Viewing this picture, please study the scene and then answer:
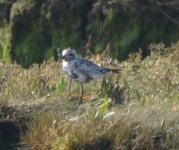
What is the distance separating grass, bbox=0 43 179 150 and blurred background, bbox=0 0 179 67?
3401mm

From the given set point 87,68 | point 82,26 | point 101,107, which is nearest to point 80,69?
point 87,68

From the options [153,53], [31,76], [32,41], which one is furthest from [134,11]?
[31,76]

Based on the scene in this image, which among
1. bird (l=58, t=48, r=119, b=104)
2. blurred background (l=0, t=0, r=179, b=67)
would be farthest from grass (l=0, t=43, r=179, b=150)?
blurred background (l=0, t=0, r=179, b=67)

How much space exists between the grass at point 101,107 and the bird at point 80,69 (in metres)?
0.21

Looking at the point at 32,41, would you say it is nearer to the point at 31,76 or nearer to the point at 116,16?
the point at 116,16

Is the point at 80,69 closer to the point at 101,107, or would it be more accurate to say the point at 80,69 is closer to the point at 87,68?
the point at 87,68

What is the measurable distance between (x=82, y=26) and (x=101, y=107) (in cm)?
630

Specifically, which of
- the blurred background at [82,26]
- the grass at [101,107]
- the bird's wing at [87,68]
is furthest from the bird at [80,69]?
the blurred background at [82,26]

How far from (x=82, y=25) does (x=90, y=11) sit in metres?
0.26

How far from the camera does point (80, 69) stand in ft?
37.2

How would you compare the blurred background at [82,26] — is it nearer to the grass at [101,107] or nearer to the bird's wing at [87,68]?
the grass at [101,107]

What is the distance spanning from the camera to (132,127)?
10.3m

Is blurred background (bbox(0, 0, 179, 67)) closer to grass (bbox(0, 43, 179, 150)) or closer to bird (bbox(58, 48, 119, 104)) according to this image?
grass (bbox(0, 43, 179, 150))

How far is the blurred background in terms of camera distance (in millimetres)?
16312
